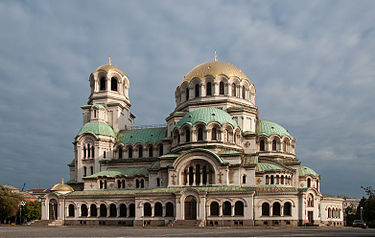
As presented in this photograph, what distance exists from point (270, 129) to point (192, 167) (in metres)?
16.0

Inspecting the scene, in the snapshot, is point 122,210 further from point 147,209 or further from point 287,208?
point 287,208

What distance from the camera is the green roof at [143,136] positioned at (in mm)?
69062

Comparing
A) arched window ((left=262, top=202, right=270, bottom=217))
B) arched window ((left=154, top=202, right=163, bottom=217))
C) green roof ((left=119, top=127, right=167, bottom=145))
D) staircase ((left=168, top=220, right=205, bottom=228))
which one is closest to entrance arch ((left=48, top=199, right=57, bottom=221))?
green roof ((left=119, top=127, right=167, bottom=145))

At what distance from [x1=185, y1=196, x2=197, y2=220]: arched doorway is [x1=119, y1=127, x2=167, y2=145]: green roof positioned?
16.2 m

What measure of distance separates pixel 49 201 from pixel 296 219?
119ft

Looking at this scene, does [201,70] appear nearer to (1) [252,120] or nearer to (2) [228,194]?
(1) [252,120]

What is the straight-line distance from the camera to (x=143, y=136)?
230 feet

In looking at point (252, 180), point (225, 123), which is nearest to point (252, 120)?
point (225, 123)

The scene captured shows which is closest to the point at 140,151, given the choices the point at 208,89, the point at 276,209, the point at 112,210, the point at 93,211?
the point at 112,210

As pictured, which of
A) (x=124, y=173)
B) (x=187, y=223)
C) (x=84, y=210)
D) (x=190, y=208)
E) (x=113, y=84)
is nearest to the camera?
A: (x=187, y=223)

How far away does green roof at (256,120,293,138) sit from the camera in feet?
215

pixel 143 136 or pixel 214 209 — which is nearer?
pixel 214 209

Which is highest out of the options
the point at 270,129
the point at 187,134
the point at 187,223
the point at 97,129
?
the point at 97,129

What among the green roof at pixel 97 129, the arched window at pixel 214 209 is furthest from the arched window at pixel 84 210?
the arched window at pixel 214 209
